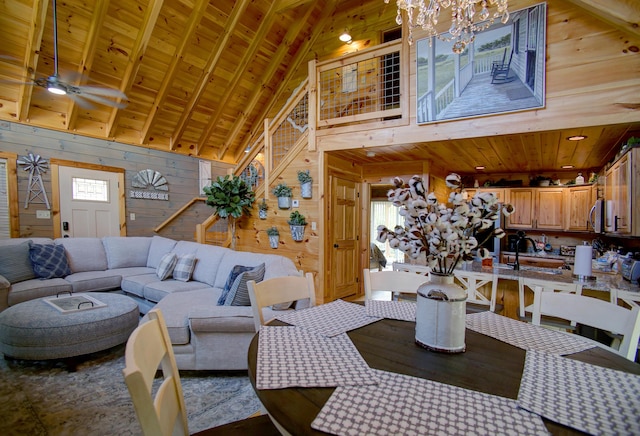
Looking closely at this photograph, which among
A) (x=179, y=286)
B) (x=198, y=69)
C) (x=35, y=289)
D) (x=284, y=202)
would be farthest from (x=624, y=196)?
(x=198, y=69)

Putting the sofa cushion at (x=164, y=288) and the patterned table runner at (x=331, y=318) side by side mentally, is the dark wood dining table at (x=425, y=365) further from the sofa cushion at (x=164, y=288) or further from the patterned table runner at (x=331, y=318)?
the sofa cushion at (x=164, y=288)

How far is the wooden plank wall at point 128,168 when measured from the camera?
4.55m

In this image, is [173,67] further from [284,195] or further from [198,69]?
[284,195]

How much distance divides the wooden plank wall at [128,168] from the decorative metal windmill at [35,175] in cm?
5

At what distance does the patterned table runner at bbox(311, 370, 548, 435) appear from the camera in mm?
698

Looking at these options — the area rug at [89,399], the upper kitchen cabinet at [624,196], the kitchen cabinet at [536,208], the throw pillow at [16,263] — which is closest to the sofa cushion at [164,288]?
the area rug at [89,399]

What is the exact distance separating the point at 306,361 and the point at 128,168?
19.6ft

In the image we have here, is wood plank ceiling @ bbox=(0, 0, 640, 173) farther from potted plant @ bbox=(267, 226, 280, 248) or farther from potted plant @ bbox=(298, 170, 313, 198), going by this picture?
potted plant @ bbox=(267, 226, 280, 248)

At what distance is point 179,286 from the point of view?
11.9ft

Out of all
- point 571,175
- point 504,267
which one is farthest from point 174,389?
point 571,175

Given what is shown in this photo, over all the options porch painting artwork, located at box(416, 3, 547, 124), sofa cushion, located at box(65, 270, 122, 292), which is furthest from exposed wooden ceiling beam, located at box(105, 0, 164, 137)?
porch painting artwork, located at box(416, 3, 547, 124)

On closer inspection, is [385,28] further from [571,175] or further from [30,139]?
[30,139]

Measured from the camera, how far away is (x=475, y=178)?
641 cm

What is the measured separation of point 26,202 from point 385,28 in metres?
6.55
